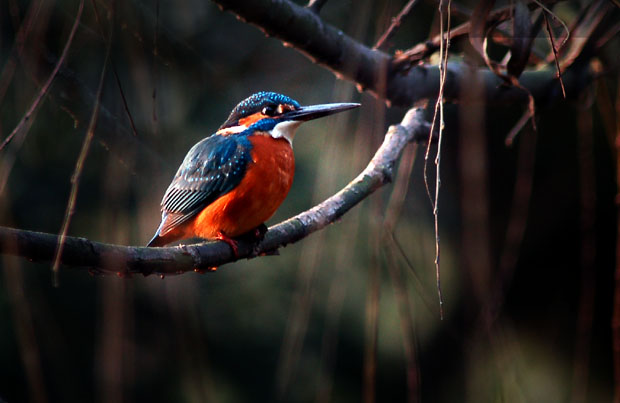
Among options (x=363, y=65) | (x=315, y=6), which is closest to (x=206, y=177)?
(x=363, y=65)

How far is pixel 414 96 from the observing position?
286 centimetres

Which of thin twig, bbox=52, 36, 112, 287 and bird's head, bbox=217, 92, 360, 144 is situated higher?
bird's head, bbox=217, 92, 360, 144

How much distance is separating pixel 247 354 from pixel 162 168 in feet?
13.4

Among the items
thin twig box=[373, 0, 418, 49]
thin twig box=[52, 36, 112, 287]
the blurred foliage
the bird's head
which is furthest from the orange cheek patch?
thin twig box=[52, 36, 112, 287]

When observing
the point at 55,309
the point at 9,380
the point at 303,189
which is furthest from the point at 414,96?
the point at 9,380

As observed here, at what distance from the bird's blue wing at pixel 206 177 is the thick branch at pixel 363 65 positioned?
0.57 metres

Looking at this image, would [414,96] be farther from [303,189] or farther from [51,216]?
[51,216]

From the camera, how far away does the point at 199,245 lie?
2.03m

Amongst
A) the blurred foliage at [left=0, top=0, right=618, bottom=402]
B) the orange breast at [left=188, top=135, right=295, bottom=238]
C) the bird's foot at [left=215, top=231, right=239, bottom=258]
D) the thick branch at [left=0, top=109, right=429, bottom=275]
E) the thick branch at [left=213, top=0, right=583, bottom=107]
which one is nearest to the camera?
the thick branch at [left=0, top=109, right=429, bottom=275]

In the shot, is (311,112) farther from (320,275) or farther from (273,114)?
(320,275)

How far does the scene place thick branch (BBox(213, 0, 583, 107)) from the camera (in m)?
2.12

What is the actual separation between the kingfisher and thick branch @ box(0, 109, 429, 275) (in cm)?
24

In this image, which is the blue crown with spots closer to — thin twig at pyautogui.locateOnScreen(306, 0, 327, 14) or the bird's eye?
the bird's eye

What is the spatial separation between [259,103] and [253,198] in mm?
→ 529
